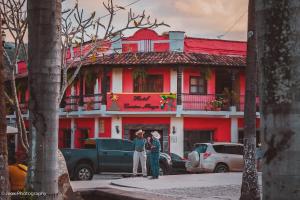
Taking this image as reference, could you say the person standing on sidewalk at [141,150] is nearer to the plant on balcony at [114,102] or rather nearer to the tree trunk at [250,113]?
the tree trunk at [250,113]

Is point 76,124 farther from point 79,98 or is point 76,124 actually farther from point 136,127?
point 136,127

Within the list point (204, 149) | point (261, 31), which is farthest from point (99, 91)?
point (261, 31)

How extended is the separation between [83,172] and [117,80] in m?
14.0

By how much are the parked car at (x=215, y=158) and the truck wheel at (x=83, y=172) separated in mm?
5123

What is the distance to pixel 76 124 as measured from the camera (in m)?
37.4

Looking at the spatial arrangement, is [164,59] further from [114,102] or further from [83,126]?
[83,126]

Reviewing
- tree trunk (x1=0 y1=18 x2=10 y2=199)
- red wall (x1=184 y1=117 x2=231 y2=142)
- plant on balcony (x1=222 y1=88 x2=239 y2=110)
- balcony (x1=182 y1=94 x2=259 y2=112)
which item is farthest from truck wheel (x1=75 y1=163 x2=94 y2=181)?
tree trunk (x1=0 y1=18 x2=10 y2=199)

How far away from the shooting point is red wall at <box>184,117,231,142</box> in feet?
116

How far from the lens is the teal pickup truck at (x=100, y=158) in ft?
71.3

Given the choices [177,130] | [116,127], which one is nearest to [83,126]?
[116,127]

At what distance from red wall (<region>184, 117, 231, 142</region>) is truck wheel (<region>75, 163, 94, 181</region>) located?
14.0m

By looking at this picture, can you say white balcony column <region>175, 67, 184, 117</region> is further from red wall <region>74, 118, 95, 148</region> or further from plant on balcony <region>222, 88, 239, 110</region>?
red wall <region>74, 118, 95, 148</region>

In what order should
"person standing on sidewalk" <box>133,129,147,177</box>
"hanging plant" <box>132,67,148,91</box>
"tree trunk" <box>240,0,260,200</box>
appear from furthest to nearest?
"hanging plant" <box>132,67,148,91</box> < "person standing on sidewalk" <box>133,129,147,177</box> < "tree trunk" <box>240,0,260,200</box>

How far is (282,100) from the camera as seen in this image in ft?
10.1
